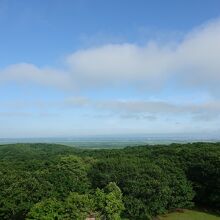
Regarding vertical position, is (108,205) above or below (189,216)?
above

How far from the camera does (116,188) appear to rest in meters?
30.6

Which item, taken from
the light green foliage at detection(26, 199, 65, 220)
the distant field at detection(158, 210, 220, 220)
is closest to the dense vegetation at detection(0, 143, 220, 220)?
the light green foliage at detection(26, 199, 65, 220)


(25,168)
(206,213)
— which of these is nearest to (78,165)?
(25,168)

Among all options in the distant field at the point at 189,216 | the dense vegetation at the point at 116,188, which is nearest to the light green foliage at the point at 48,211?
the dense vegetation at the point at 116,188

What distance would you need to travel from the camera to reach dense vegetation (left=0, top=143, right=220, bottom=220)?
2695cm

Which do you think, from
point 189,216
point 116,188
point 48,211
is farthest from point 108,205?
point 189,216

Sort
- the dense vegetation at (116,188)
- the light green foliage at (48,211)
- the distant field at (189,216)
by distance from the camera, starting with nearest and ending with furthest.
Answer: the light green foliage at (48,211) → the dense vegetation at (116,188) → the distant field at (189,216)

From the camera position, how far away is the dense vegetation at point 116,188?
88.4 feet

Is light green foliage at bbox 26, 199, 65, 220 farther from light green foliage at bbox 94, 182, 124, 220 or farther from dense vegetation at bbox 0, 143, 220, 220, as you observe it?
light green foliage at bbox 94, 182, 124, 220

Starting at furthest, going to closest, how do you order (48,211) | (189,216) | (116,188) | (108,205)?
(189,216) → (116,188) → (108,205) → (48,211)

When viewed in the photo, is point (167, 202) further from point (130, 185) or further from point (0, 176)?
point (0, 176)

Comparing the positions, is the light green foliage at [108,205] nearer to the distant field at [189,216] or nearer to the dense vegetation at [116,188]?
the dense vegetation at [116,188]

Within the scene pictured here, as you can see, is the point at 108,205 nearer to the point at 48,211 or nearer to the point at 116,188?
the point at 116,188

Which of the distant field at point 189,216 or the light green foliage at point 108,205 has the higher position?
the light green foliage at point 108,205
